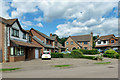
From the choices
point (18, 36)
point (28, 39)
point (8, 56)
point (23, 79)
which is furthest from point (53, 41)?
point (23, 79)

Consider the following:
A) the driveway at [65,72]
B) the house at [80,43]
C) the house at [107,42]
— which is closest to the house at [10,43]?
the driveway at [65,72]

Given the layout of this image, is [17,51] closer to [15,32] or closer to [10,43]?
[10,43]

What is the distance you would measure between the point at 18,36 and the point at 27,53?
4.82m

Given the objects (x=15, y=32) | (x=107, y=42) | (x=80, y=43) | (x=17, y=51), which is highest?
(x=15, y=32)

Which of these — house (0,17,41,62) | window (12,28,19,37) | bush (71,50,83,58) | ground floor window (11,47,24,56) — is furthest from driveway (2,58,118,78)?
bush (71,50,83,58)

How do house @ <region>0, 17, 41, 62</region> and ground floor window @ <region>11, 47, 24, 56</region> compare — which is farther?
ground floor window @ <region>11, 47, 24, 56</region>

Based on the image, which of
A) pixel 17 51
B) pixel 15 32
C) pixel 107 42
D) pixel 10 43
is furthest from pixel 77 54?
pixel 107 42

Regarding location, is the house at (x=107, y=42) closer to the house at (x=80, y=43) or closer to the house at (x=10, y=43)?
the house at (x=80, y=43)

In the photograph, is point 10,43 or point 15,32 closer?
point 10,43

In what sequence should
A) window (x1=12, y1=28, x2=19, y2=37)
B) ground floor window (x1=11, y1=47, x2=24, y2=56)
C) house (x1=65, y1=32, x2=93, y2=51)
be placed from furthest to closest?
house (x1=65, y1=32, x2=93, y2=51)
window (x1=12, y1=28, x2=19, y2=37)
ground floor window (x1=11, y1=47, x2=24, y2=56)

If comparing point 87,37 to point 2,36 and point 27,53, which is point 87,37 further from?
point 2,36

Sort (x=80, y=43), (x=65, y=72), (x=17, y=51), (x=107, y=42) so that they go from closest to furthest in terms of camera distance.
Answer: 1. (x=65, y=72)
2. (x=17, y=51)
3. (x=107, y=42)
4. (x=80, y=43)

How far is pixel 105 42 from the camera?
43.9m

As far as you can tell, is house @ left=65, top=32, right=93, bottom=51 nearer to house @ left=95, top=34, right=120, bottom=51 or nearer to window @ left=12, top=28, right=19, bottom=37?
house @ left=95, top=34, right=120, bottom=51
